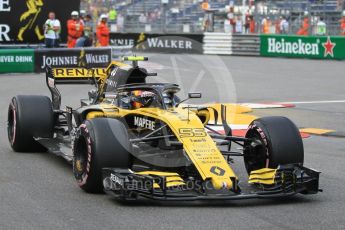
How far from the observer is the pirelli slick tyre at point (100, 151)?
25.4 ft

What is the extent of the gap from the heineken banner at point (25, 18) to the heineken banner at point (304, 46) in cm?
926

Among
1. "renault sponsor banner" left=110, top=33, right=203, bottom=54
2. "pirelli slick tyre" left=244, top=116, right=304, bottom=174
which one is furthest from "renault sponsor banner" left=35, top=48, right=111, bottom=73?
"pirelli slick tyre" left=244, top=116, right=304, bottom=174

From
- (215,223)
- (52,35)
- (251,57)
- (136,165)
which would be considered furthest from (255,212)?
(251,57)

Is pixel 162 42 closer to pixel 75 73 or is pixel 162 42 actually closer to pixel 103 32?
pixel 103 32

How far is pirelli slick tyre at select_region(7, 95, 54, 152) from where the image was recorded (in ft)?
34.2

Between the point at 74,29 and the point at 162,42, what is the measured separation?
8.53m

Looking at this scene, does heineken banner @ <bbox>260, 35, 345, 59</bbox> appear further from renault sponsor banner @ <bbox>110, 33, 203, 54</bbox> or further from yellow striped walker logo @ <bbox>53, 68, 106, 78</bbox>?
yellow striped walker logo @ <bbox>53, 68, 106, 78</bbox>

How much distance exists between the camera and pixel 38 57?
24828 mm

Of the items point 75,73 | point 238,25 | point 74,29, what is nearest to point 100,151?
point 75,73

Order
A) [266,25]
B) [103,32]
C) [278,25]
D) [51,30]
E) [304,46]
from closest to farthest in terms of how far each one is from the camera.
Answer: [51,30], [103,32], [304,46], [278,25], [266,25]

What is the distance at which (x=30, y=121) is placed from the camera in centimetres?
1043

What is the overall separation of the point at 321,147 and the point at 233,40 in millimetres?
24098

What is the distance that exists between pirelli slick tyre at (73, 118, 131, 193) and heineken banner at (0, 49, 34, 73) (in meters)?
16.7

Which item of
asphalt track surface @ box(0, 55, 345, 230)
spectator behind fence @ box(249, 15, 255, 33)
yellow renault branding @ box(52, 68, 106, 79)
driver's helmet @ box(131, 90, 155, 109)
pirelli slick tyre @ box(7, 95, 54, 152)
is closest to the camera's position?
asphalt track surface @ box(0, 55, 345, 230)
